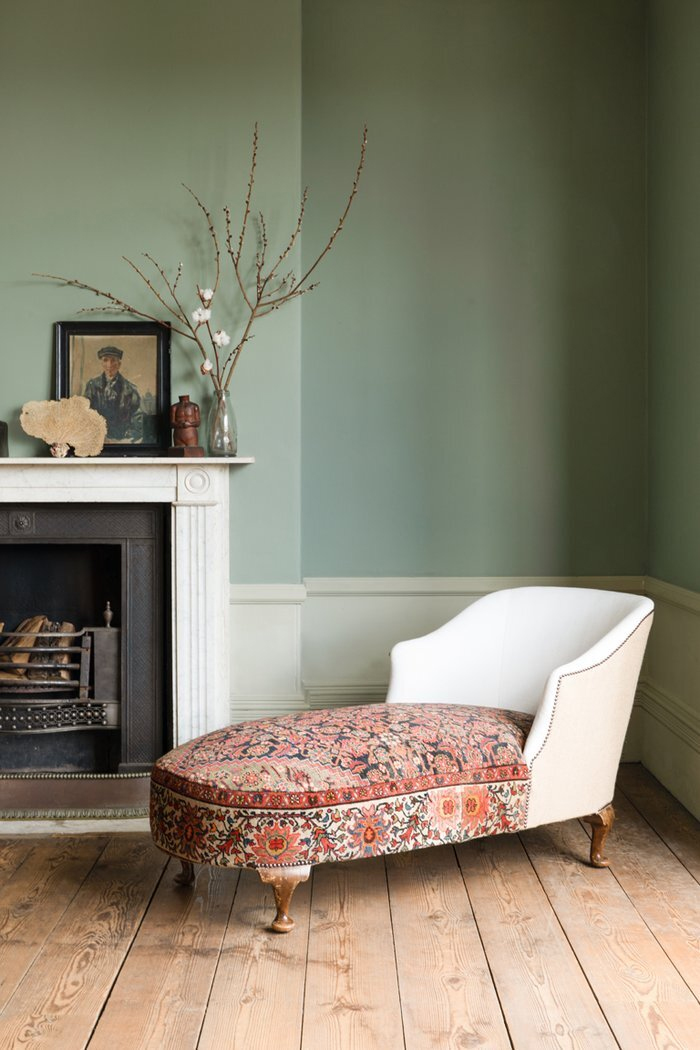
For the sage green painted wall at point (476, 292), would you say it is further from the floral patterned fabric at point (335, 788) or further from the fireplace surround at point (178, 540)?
the floral patterned fabric at point (335, 788)

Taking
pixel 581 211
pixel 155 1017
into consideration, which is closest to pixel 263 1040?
pixel 155 1017

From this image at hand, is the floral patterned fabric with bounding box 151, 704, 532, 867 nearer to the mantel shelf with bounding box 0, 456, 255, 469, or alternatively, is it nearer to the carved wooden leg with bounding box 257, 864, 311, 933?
the carved wooden leg with bounding box 257, 864, 311, 933

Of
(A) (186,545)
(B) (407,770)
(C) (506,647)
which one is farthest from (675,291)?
(B) (407,770)

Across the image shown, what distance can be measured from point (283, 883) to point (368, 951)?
0.86 feet

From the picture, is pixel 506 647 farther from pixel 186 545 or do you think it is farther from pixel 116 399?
pixel 116 399

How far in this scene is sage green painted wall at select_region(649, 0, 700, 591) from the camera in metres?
3.43

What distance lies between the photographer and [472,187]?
13.0 feet

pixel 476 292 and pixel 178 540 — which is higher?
pixel 476 292

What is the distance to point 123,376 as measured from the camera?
3646mm

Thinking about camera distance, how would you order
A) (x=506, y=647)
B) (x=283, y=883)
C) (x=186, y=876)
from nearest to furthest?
(x=283, y=883) < (x=186, y=876) < (x=506, y=647)

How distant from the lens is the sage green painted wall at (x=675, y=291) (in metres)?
3.43

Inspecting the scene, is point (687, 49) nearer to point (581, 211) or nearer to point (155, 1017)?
point (581, 211)

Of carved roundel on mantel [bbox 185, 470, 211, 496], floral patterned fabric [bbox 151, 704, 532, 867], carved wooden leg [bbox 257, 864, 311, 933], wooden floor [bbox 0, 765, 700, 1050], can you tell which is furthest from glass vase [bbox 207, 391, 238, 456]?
carved wooden leg [bbox 257, 864, 311, 933]

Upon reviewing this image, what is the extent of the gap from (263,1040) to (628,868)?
4.43 feet
